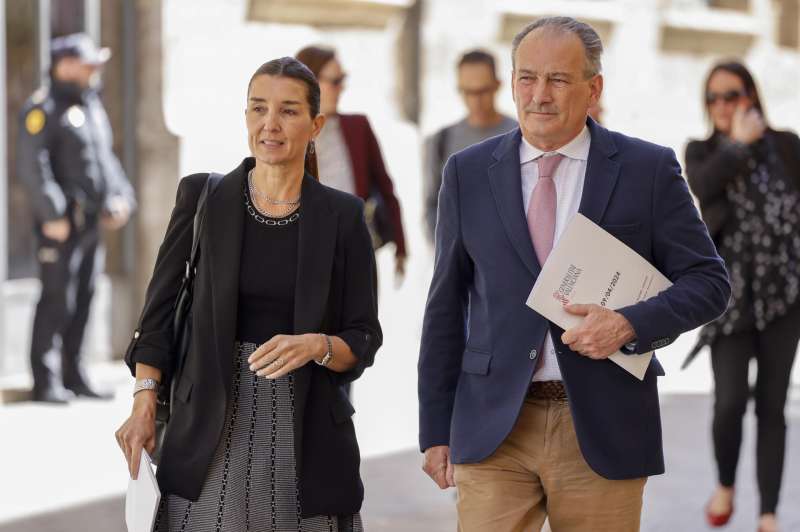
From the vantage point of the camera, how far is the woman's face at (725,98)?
719cm

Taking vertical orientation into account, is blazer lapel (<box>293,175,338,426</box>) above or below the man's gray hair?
below

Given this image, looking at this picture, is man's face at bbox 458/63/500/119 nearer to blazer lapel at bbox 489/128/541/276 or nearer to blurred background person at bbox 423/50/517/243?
blurred background person at bbox 423/50/517/243

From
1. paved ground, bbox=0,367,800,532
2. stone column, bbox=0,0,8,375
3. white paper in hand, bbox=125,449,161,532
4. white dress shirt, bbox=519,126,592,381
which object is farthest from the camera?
stone column, bbox=0,0,8,375

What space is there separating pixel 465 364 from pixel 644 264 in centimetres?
53

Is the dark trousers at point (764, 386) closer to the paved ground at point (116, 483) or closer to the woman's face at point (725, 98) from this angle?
the paved ground at point (116, 483)

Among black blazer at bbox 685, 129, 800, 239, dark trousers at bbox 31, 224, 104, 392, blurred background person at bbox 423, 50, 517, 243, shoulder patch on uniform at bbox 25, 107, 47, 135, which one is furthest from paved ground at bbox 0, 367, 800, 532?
shoulder patch on uniform at bbox 25, 107, 47, 135

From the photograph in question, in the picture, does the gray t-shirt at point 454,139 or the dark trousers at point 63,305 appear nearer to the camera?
the gray t-shirt at point 454,139

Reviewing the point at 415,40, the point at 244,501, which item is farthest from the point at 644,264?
the point at 415,40

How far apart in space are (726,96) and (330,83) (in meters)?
1.76

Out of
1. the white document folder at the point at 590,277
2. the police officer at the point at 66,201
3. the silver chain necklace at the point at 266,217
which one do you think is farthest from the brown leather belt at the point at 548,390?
the police officer at the point at 66,201

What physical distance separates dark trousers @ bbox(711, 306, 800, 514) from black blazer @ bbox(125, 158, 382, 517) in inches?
126

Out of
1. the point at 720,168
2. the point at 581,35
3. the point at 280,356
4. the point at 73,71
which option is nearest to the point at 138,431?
the point at 280,356

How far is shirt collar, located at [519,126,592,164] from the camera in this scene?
4.08 m

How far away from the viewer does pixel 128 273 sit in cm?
1241
